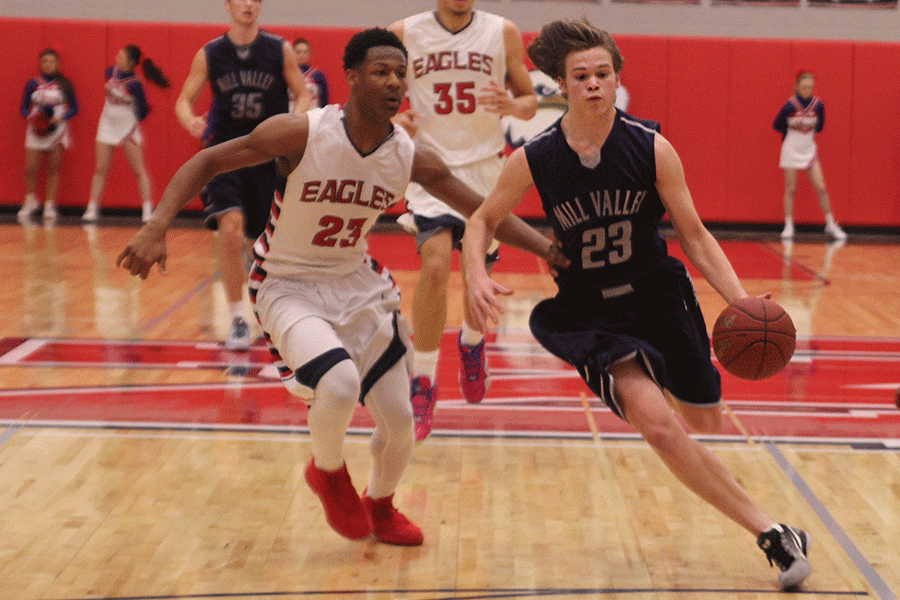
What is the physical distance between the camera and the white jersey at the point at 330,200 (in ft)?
10.9

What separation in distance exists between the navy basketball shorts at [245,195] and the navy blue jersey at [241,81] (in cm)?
27

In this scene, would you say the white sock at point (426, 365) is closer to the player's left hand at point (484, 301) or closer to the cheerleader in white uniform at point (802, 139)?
the player's left hand at point (484, 301)

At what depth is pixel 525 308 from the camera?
7.65 m

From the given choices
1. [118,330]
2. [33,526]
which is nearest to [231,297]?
[118,330]

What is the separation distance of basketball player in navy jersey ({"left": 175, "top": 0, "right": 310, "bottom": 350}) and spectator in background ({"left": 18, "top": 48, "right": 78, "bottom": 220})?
6441 millimetres

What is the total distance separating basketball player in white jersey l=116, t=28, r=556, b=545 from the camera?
3.19 meters

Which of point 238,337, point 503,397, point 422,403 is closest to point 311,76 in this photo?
point 238,337

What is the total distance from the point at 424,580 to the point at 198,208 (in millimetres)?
10294

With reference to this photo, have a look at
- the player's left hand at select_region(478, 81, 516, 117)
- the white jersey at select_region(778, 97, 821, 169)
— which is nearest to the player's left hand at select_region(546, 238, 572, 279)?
the player's left hand at select_region(478, 81, 516, 117)

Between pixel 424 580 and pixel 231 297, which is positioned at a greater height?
pixel 231 297

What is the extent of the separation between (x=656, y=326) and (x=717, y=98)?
30.7 feet

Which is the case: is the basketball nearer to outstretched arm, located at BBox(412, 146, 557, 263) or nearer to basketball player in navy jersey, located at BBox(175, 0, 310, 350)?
outstretched arm, located at BBox(412, 146, 557, 263)

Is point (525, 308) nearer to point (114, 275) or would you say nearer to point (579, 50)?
point (114, 275)

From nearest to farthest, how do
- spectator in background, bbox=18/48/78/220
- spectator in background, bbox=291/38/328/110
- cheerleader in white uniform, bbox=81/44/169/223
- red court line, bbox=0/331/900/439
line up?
1. red court line, bbox=0/331/900/439
2. spectator in background, bbox=291/38/328/110
3. cheerleader in white uniform, bbox=81/44/169/223
4. spectator in background, bbox=18/48/78/220
